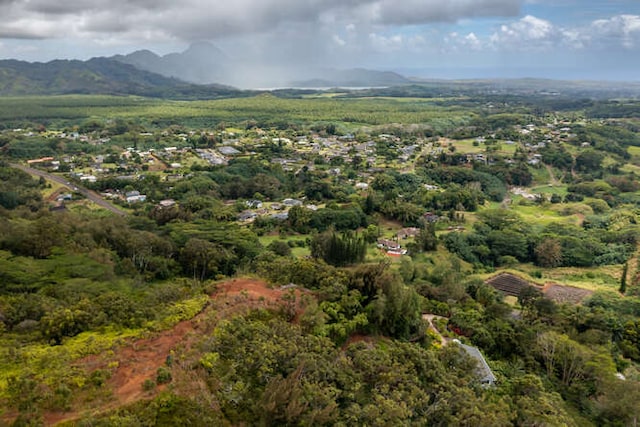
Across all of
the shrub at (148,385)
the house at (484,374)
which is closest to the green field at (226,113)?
the house at (484,374)

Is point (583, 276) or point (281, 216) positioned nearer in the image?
point (583, 276)

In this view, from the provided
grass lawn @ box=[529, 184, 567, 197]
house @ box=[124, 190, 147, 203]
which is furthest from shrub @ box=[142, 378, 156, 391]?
grass lawn @ box=[529, 184, 567, 197]

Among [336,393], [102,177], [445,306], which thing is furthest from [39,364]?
[102,177]

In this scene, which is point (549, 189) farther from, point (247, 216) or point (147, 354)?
point (147, 354)

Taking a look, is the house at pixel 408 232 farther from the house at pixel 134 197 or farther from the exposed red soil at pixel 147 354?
the house at pixel 134 197

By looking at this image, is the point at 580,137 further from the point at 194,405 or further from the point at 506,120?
the point at 194,405

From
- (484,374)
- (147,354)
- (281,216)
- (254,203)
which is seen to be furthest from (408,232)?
(147,354)
